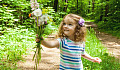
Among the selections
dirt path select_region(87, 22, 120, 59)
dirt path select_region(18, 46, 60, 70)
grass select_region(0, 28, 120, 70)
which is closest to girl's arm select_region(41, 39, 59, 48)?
grass select_region(0, 28, 120, 70)

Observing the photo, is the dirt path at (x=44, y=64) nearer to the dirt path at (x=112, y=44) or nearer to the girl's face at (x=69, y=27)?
the dirt path at (x=112, y=44)

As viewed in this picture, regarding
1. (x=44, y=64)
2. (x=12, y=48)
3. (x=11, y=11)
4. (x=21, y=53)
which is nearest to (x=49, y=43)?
(x=44, y=64)

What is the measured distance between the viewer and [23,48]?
4871 mm

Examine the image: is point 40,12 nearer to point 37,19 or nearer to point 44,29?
point 37,19

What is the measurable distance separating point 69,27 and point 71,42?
189 millimetres

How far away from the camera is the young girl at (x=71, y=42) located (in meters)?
1.74

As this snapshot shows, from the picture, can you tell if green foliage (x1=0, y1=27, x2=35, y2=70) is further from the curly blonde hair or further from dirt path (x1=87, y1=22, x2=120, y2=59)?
dirt path (x1=87, y1=22, x2=120, y2=59)

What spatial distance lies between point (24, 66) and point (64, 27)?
2.31 meters

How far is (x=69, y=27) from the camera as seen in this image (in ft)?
5.93

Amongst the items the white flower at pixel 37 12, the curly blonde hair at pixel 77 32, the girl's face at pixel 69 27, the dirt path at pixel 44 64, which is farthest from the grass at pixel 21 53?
the white flower at pixel 37 12

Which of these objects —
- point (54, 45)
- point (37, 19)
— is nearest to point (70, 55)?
point (54, 45)

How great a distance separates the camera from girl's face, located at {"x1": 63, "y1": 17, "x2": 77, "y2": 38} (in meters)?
1.80

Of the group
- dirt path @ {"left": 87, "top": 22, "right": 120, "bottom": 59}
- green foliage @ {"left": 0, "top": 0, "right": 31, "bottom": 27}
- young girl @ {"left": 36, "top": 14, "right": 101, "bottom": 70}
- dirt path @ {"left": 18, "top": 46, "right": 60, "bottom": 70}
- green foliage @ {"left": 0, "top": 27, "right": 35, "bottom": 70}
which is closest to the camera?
young girl @ {"left": 36, "top": 14, "right": 101, "bottom": 70}

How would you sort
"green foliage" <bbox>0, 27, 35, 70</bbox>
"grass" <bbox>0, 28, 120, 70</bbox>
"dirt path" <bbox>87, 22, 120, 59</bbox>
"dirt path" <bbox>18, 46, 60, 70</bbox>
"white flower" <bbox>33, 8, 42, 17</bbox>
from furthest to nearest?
"dirt path" <bbox>87, 22, 120, 59</bbox>
"green foliage" <bbox>0, 27, 35, 70</bbox>
"dirt path" <bbox>18, 46, 60, 70</bbox>
"grass" <bbox>0, 28, 120, 70</bbox>
"white flower" <bbox>33, 8, 42, 17</bbox>
